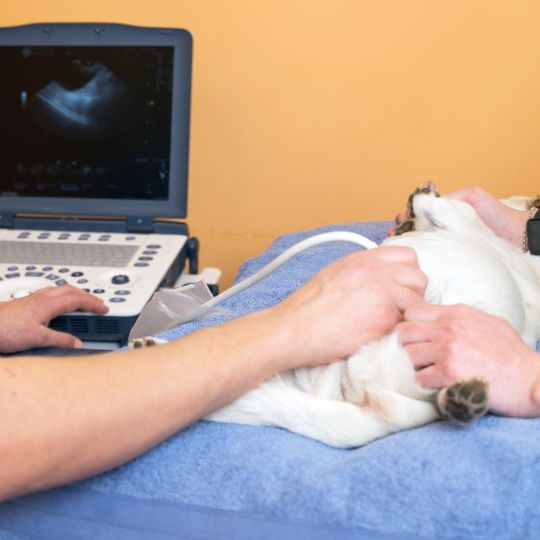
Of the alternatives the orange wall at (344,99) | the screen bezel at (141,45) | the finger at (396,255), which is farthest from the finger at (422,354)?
the orange wall at (344,99)

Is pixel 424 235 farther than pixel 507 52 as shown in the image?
No

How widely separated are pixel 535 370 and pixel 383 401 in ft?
0.46

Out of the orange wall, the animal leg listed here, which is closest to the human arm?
the animal leg

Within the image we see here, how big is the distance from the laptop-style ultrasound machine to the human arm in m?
0.57

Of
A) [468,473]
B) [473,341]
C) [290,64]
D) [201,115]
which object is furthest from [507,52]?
[468,473]

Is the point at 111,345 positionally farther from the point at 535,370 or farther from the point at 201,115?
the point at 201,115

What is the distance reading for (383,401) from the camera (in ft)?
2.07

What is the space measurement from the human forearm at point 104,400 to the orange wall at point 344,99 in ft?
3.54

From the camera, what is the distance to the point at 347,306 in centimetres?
68

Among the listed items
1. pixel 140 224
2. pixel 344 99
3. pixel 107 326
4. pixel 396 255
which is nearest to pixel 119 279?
pixel 107 326

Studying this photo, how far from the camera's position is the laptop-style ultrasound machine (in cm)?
127

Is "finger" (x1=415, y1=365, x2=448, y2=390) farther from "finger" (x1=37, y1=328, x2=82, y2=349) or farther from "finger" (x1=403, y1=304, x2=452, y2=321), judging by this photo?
"finger" (x1=37, y1=328, x2=82, y2=349)

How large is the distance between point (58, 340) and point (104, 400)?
1.58 feet

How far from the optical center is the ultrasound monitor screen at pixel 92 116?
128cm
